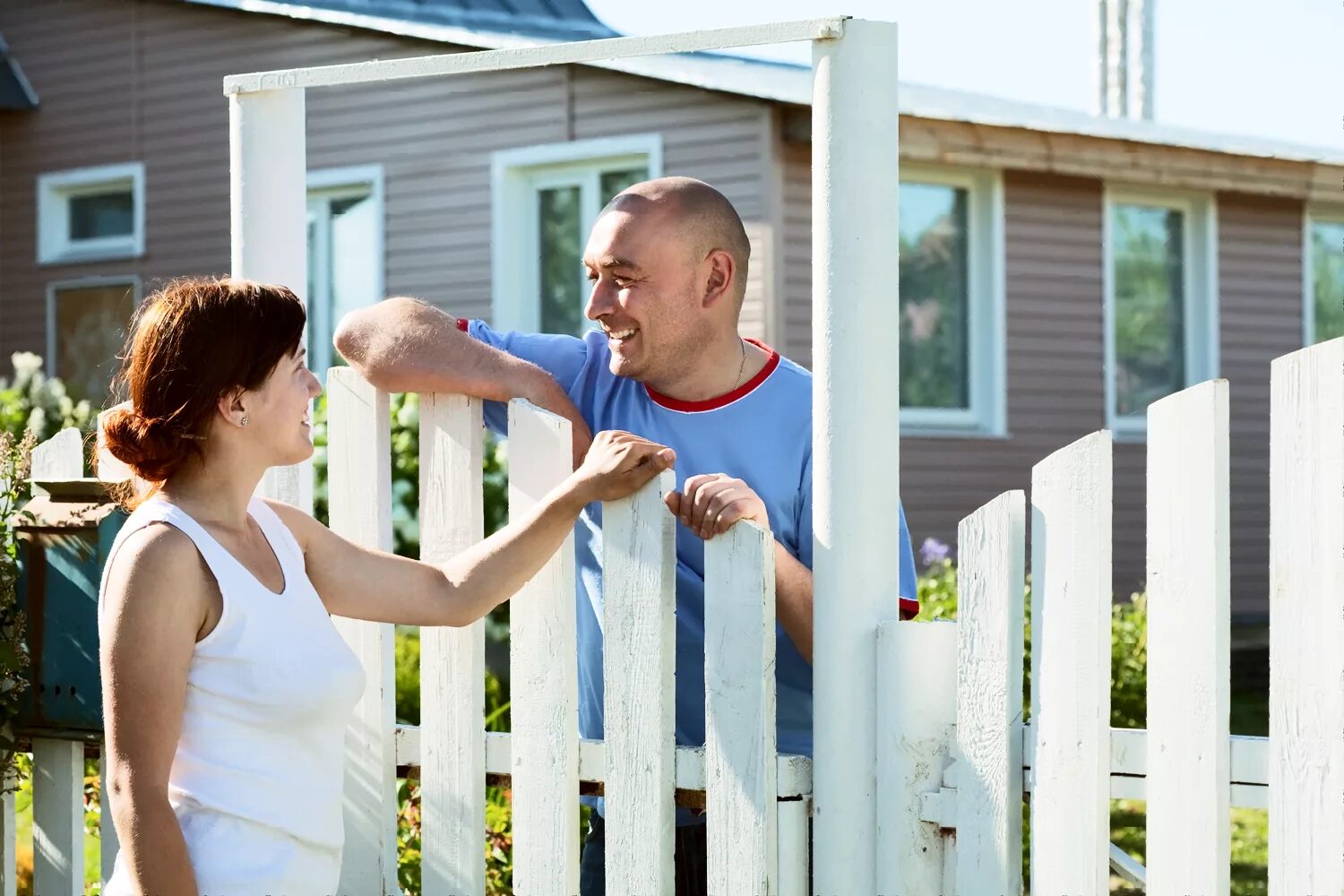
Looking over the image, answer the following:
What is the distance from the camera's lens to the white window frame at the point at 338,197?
11062mm

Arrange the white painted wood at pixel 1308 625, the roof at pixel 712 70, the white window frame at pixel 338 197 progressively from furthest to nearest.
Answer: the white window frame at pixel 338 197
the roof at pixel 712 70
the white painted wood at pixel 1308 625

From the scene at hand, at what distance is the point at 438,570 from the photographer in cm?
255

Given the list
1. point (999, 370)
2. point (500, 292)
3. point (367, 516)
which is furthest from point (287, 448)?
point (999, 370)

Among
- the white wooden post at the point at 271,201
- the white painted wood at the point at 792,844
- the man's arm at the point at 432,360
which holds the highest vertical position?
the white wooden post at the point at 271,201

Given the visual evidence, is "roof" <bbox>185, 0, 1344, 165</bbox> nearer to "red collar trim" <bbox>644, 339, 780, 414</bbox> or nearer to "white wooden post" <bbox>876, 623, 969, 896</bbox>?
"red collar trim" <bbox>644, 339, 780, 414</bbox>

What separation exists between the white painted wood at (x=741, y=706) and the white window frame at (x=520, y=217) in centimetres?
811

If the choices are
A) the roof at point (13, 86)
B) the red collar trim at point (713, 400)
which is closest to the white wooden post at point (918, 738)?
the red collar trim at point (713, 400)

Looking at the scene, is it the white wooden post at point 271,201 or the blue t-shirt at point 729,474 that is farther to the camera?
the white wooden post at point 271,201

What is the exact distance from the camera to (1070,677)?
7.08 ft

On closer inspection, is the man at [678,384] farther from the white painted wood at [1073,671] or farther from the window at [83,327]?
the window at [83,327]

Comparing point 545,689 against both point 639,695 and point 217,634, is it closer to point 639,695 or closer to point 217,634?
point 639,695

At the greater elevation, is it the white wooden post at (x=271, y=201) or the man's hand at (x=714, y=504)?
the white wooden post at (x=271, y=201)

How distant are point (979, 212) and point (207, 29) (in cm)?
597

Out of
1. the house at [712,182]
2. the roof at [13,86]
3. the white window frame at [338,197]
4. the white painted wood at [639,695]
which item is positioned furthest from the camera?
the roof at [13,86]
